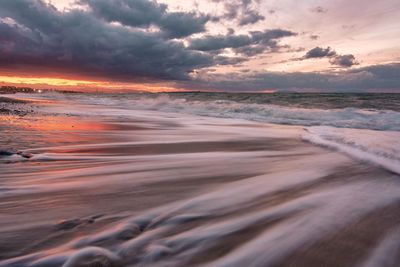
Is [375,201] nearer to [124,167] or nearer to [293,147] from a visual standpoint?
[124,167]

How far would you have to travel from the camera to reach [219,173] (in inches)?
161

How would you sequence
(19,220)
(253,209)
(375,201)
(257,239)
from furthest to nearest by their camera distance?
(375,201) < (253,209) < (19,220) < (257,239)

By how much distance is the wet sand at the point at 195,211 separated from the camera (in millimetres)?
1990

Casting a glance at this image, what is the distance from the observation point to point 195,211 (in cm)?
271

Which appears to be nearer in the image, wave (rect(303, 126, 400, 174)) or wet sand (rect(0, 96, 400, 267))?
wet sand (rect(0, 96, 400, 267))

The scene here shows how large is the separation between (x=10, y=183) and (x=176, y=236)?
7.06 feet

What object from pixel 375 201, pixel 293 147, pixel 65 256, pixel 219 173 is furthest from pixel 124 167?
pixel 293 147

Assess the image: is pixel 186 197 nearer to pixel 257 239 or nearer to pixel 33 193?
pixel 257 239

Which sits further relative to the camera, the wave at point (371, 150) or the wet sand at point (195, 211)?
the wave at point (371, 150)

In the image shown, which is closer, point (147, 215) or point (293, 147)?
point (147, 215)

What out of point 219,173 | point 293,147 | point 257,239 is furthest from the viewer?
point 293,147

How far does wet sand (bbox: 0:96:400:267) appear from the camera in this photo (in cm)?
199

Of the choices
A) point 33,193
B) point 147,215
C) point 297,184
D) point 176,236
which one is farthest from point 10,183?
point 297,184

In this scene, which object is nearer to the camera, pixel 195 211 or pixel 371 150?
pixel 195 211
